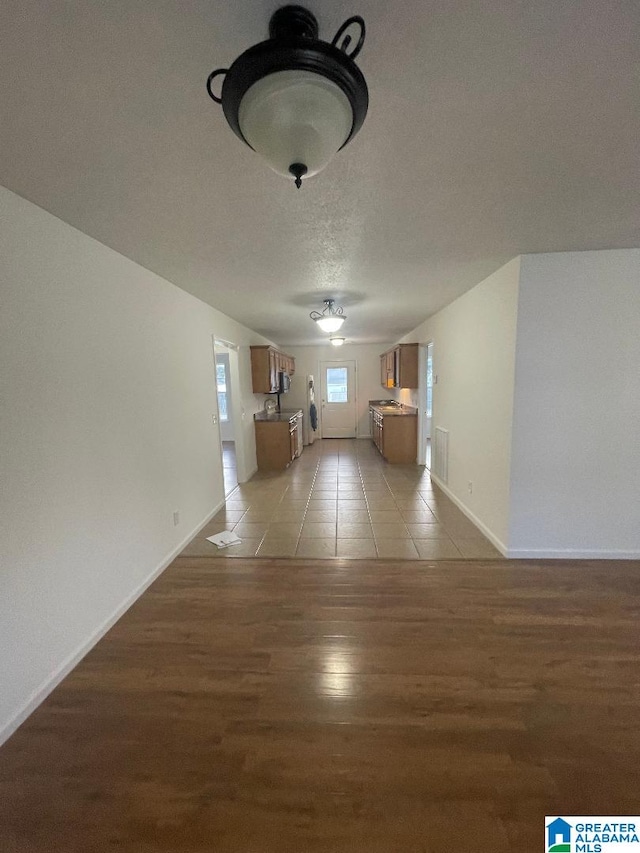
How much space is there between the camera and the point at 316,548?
9.85 feet

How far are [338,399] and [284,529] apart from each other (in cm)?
542

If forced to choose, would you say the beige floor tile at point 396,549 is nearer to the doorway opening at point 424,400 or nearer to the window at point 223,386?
the doorway opening at point 424,400

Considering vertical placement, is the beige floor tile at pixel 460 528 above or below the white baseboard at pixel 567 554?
below

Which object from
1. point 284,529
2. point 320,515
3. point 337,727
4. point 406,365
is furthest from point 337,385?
point 337,727

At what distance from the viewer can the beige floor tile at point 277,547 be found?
293 cm

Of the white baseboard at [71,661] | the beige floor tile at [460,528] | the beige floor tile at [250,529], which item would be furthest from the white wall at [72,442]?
the beige floor tile at [460,528]

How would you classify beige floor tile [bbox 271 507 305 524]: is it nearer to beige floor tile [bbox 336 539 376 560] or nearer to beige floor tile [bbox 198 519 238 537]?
beige floor tile [bbox 198 519 238 537]

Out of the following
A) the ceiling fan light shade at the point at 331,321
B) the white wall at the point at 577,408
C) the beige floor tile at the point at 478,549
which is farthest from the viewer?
the ceiling fan light shade at the point at 331,321

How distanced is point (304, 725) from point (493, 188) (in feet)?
8.66

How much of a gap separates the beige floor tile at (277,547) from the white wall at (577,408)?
75.0 inches

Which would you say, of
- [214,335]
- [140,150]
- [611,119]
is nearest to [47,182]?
[140,150]

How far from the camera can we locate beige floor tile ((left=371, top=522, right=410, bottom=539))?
3186 mm

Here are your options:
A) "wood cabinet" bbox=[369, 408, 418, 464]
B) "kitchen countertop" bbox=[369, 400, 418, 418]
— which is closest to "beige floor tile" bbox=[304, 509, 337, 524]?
"wood cabinet" bbox=[369, 408, 418, 464]

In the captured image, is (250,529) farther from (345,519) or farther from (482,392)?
(482,392)
